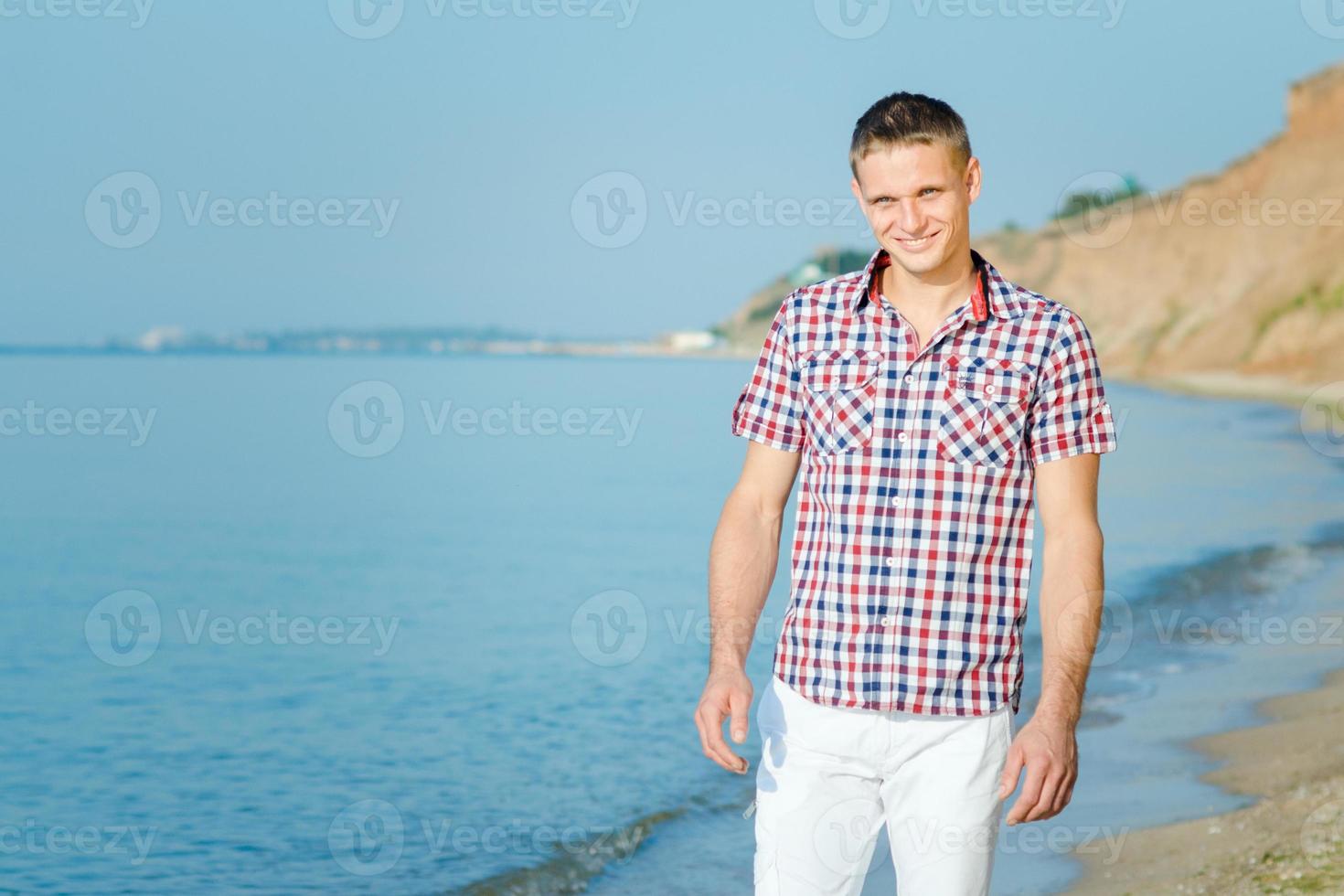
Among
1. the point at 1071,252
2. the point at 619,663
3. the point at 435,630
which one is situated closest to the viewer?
the point at 619,663

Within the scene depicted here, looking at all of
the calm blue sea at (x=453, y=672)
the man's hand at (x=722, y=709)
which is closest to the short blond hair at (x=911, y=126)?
the man's hand at (x=722, y=709)

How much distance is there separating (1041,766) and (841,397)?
0.76m

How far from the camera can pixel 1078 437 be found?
9.67 ft

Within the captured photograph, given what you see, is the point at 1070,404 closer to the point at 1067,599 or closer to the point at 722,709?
the point at 1067,599

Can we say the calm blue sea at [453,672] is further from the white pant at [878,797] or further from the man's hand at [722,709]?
the man's hand at [722,709]

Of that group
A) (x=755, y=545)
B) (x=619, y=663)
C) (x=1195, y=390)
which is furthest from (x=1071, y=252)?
(x=755, y=545)

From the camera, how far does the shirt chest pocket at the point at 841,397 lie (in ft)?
9.77

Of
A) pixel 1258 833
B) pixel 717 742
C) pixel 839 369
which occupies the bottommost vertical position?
pixel 1258 833

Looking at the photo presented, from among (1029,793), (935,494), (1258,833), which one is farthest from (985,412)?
(1258,833)

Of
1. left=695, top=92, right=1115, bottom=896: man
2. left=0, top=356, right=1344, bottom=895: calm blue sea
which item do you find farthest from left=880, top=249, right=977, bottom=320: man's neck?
left=0, top=356, right=1344, bottom=895: calm blue sea

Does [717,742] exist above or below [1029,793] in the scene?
above

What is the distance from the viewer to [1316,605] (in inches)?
549

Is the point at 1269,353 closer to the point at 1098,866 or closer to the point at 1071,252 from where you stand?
the point at 1071,252

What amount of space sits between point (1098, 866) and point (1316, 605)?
8.55 m
